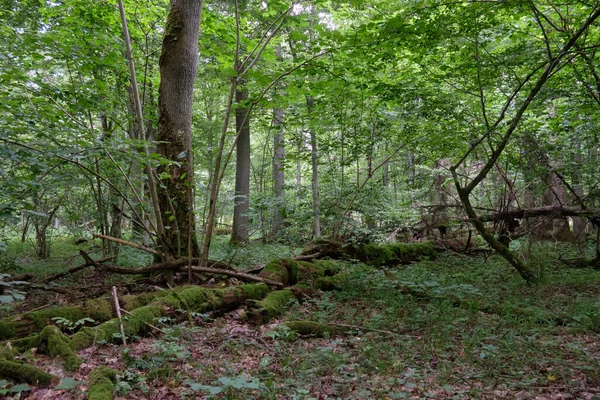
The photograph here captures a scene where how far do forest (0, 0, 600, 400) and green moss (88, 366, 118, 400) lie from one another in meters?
0.02

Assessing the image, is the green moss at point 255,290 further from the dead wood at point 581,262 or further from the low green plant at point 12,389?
the dead wood at point 581,262

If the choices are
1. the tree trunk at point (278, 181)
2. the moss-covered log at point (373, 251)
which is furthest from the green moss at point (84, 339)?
the moss-covered log at point (373, 251)

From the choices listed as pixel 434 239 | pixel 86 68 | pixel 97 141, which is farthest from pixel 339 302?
pixel 434 239

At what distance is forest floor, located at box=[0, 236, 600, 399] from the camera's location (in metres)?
2.74

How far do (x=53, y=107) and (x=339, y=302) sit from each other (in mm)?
4913

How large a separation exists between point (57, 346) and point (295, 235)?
5.48 metres

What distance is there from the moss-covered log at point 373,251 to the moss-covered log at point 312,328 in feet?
11.3

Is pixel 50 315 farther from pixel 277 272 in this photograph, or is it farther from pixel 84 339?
pixel 277 272

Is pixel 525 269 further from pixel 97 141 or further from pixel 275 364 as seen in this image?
pixel 97 141

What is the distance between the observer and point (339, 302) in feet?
18.2

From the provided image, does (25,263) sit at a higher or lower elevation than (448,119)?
lower

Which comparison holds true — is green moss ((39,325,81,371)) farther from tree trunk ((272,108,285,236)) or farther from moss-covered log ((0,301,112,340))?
tree trunk ((272,108,285,236))

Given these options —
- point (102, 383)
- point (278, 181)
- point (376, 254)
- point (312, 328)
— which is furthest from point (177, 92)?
point (278, 181)

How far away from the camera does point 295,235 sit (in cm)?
816
